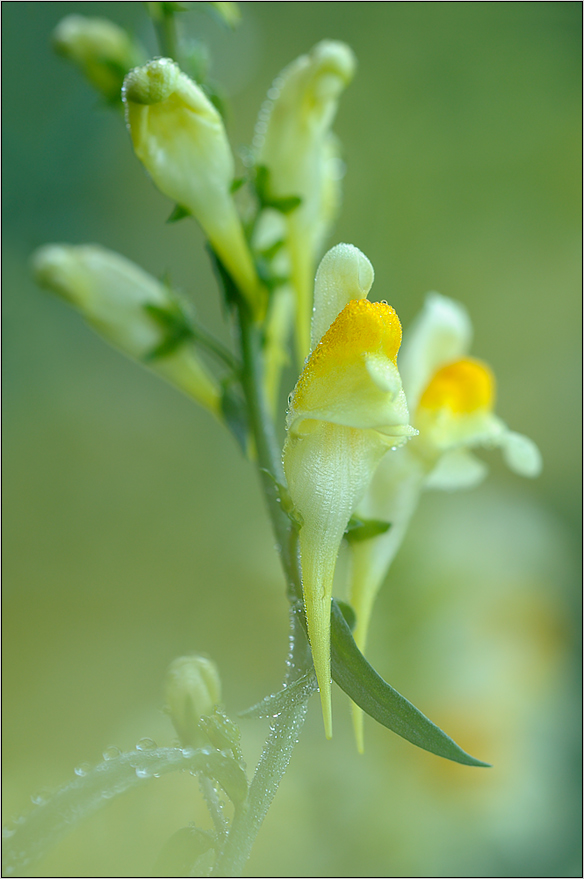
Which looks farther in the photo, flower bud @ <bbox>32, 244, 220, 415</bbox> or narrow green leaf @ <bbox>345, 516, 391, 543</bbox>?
flower bud @ <bbox>32, 244, 220, 415</bbox>

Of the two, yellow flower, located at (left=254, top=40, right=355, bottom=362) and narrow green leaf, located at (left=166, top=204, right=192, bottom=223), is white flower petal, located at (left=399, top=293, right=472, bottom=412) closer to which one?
yellow flower, located at (left=254, top=40, right=355, bottom=362)

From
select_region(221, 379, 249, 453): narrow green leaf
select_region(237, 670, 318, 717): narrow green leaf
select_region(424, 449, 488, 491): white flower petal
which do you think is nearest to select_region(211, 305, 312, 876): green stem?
select_region(237, 670, 318, 717): narrow green leaf

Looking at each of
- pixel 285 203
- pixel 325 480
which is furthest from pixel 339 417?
pixel 285 203

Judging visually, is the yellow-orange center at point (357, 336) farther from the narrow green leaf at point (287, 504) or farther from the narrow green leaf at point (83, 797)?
the narrow green leaf at point (83, 797)

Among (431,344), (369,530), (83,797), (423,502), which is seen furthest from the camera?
(423,502)

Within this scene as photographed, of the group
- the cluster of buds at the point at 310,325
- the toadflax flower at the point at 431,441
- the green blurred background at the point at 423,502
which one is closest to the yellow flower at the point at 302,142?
the cluster of buds at the point at 310,325

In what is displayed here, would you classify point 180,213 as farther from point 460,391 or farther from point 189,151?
point 460,391
